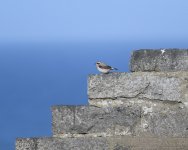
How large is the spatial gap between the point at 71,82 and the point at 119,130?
90.6m

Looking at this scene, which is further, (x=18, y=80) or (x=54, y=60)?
A: (x=54, y=60)

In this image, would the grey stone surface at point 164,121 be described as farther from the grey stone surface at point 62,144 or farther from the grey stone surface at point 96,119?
the grey stone surface at point 62,144

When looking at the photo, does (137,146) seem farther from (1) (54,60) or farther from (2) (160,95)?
(1) (54,60)

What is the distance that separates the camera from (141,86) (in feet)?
22.4

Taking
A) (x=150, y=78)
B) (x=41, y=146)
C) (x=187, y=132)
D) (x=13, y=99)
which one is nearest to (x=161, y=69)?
(x=150, y=78)

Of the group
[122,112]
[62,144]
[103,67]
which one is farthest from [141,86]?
[62,144]

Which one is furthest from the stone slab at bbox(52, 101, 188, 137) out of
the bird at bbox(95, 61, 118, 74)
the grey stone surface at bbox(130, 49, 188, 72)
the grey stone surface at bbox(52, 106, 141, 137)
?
the bird at bbox(95, 61, 118, 74)

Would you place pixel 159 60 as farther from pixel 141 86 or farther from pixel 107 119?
pixel 107 119

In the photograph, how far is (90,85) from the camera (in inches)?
271

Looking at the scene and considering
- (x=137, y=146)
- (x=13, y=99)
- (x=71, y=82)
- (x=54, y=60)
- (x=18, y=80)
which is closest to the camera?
(x=137, y=146)

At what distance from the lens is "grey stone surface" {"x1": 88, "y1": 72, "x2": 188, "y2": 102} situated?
6.81 m

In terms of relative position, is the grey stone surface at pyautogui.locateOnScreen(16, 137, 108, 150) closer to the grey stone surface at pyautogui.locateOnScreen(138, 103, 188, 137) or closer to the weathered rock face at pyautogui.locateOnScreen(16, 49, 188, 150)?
the weathered rock face at pyautogui.locateOnScreen(16, 49, 188, 150)

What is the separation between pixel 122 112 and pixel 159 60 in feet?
1.83

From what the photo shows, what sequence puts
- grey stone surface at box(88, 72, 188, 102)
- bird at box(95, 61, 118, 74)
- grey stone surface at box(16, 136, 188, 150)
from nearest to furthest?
grey stone surface at box(16, 136, 188, 150) → grey stone surface at box(88, 72, 188, 102) → bird at box(95, 61, 118, 74)
